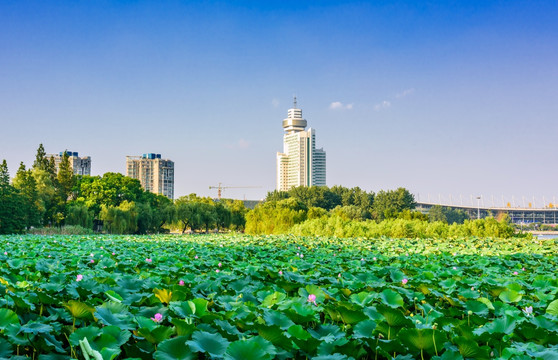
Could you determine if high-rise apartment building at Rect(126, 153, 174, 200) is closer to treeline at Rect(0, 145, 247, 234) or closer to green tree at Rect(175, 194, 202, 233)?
treeline at Rect(0, 145, 247, 234)

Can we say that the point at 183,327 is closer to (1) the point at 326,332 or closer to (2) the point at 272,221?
(1) the point at 326,332

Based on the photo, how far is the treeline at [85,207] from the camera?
35094 millimetres

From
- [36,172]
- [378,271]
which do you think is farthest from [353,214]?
[378,271]

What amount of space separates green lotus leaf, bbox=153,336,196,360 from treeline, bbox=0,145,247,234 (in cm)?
3522

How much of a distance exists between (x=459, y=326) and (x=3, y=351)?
207cm

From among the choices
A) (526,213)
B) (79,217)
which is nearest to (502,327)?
(79,217)

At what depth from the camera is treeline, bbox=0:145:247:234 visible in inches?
1382

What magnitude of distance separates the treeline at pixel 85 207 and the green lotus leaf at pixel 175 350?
116 feet

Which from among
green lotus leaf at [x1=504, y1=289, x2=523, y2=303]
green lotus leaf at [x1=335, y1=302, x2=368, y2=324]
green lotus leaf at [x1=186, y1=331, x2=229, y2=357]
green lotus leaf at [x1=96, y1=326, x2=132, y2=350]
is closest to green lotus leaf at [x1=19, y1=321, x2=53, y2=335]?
green lotus leaf at [x1=96, y1=326, x2=132, y2=350]

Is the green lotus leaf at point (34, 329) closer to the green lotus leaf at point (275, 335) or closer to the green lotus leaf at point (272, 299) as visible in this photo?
the green lotus leaf at point (275, 335)

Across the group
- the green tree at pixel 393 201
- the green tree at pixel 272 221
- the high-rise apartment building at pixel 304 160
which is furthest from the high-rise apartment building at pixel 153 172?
the green tree at pixel 272 221

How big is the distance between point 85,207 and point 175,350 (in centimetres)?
4350

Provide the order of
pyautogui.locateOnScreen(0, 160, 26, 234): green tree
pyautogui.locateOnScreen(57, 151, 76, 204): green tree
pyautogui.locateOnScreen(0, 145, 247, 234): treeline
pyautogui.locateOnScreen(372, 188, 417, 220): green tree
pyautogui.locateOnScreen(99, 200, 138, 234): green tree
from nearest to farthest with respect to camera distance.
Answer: pyautogui.locateOnScreen(0, 160, 26, 234): green tree, pyautogui.locateOnScreen(0, 145, 247, 234): treeline, pyautogui.locateOnScreen(99, 200, 138, 234): green tree, pyautogui.locateOnScreen(57, 151, 76, 204): green tree, pyautogui.locateOnScreen(372, 188, 417, 220): green tree

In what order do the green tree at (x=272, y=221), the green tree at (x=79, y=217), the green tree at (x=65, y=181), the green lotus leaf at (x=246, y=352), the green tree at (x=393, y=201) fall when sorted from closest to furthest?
the green lotus leaf at (x=246, y=352), the green tree at (x=272, y=221), the green tree at (x=79, y=217), the green tree at (x=65, y=181), the green tree at (x=393, y=201)
